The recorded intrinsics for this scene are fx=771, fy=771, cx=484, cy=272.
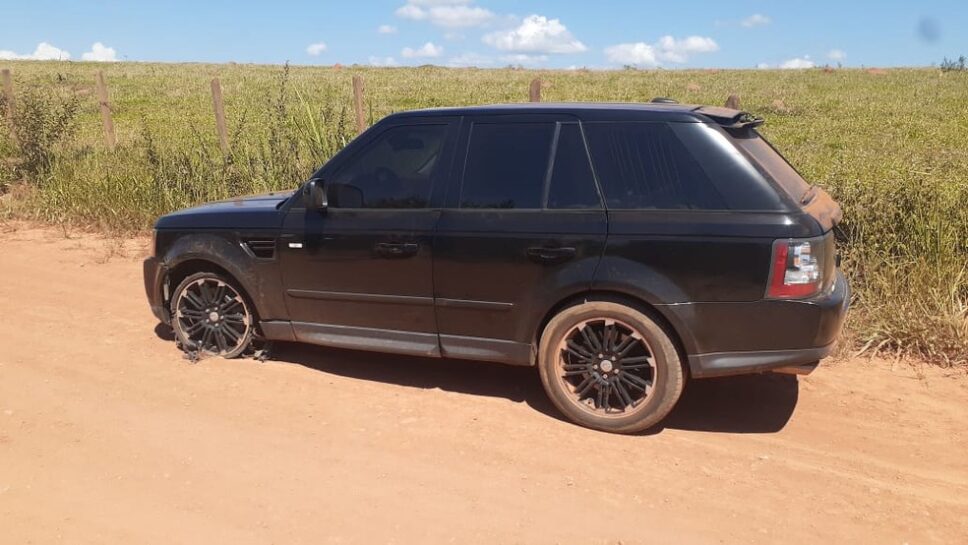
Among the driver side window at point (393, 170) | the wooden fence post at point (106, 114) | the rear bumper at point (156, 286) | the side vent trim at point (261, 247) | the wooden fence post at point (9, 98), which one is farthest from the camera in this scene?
the wooden fence post at point (106, 114)

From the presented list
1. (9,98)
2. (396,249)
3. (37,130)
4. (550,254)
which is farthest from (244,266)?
(9,98)

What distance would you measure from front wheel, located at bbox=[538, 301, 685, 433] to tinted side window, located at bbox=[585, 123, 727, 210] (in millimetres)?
599

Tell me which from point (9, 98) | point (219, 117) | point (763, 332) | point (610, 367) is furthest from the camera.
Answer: point (9, 98)

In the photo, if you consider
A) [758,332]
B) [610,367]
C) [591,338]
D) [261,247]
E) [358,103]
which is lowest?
[610,367]

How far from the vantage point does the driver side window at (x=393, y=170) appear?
4.67m

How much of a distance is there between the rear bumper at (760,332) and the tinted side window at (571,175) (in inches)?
30.4

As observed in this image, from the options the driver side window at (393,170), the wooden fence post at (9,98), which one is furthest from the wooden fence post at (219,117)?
the driver side window at (393,170)

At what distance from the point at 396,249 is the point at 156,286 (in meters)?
2.05

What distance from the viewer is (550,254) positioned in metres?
4.21

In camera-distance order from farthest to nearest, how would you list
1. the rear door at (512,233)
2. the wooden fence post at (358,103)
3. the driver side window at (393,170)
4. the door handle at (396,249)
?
the wooden fence post at (358,103) → the driver side window at (393,170) → the door handle at (396,249) → the rear door at (512,233)

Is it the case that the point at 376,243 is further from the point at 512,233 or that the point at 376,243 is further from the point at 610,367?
the point at 610,367

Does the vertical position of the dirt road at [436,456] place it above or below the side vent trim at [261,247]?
below

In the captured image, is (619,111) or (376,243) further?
(376,243)

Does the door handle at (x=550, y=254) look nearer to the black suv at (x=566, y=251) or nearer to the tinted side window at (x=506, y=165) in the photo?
the black suv at (x=566, y=251)
